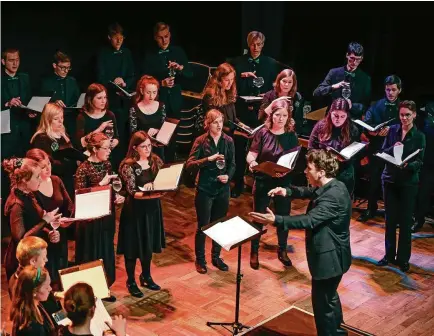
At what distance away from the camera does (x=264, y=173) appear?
664 centimetres

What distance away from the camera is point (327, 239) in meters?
5.18

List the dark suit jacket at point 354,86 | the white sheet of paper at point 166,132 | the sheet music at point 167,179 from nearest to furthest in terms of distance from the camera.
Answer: the sheet music at point 167,179 < the white sheet of paper at point 166,132 < the dark suit jacket at point 354,86

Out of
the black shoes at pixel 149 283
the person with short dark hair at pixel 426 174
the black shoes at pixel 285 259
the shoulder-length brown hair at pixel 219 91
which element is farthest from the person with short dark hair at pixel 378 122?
the black shoes at pixel 149 283

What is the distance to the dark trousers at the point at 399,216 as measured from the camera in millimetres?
6746

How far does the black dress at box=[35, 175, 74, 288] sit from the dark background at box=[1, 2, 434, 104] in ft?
10.2

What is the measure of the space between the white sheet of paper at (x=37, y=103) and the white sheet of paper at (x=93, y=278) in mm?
2451

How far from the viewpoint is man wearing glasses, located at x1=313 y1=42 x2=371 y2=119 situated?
25.8ft

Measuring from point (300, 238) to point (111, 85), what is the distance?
265cm

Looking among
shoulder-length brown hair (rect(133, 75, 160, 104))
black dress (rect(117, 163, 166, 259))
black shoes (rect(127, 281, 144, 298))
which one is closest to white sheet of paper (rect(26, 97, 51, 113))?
shoulder-length brown hair (rect(133, 75, 160, 104))

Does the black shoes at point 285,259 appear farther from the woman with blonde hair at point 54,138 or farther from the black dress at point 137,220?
the woman with blonde hair at point 54,138

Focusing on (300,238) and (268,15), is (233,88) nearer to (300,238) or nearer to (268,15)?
(300,238)

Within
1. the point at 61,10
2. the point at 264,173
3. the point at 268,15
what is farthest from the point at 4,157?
the point at 268,15

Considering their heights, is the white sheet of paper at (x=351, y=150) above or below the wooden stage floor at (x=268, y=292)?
above

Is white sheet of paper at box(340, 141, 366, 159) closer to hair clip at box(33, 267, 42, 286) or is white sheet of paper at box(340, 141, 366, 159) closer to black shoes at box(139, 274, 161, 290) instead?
black shoes at box(139, 274, 161, 290)
